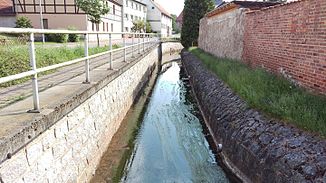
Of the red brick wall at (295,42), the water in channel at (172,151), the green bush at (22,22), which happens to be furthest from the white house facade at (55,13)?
the red brick wall at (295,42)

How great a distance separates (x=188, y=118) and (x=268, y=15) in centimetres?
A: 385

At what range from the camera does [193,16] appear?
1178 inches

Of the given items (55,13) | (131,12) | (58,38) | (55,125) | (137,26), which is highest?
(131,12)

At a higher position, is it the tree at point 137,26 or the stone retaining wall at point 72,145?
the tree at point 137,26

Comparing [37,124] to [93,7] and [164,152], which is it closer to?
[164,152]

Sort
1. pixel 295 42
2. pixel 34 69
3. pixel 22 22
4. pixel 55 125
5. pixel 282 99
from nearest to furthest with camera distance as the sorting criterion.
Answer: pixel 34 69, pixel 55 125, pixel 282 99, pixel 295 42, pixel 22 22

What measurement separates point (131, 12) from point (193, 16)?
2382 centimetres

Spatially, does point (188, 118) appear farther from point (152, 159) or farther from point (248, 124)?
point (248, 124)

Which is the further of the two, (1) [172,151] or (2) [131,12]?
(2) [131,12]

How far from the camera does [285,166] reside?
4.06 m

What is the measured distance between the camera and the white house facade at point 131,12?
48.4 metres

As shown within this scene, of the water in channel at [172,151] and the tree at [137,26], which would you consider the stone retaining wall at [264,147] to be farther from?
the tree at [137,26]

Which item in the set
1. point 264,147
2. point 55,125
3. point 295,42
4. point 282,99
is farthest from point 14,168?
point 295,42

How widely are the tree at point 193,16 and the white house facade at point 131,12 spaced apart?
704 inches
